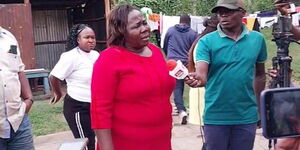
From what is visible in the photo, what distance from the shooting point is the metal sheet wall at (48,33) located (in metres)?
11.5

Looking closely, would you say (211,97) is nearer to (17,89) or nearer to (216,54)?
(216,54)

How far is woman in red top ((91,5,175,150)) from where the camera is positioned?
2.21m

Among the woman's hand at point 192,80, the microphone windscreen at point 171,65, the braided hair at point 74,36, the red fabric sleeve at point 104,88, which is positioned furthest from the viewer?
the braided hair at point 74,36

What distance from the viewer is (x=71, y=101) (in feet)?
12.6

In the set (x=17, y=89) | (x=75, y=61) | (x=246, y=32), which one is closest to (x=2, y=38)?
(x=17, y=89)

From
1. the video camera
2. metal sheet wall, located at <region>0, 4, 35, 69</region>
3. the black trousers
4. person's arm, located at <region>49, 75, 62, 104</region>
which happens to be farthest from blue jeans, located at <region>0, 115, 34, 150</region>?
metal sheet wall, located at <region>0, 4, 35, 69</region>

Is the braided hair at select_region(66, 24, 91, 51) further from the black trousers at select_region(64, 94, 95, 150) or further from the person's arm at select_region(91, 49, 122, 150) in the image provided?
the person's arm at select_region(91, 49, 122, 150)

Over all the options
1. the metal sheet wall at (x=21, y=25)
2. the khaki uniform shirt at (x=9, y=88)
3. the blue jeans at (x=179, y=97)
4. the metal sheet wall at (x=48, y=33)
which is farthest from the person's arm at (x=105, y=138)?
the metal sheet wall at (x=48, y=33)

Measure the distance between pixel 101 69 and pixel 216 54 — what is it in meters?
0.97

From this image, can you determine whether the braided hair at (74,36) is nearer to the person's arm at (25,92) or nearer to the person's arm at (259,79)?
the person's arm at (25,92)

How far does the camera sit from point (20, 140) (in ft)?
9.49

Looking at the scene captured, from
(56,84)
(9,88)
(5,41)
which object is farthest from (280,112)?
(56,84)

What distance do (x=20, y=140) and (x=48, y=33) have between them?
9.13m

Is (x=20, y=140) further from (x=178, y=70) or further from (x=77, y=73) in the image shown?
(x=178, y=70)
